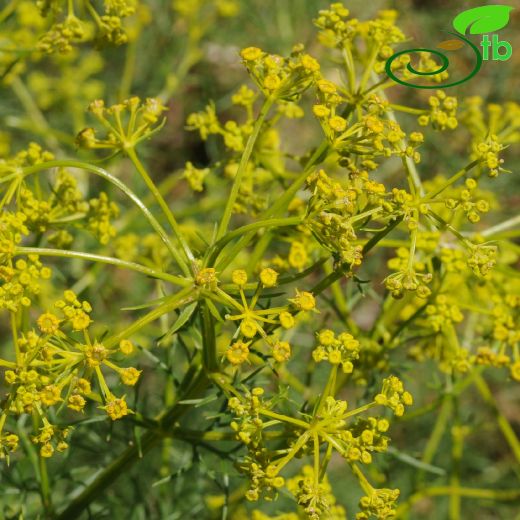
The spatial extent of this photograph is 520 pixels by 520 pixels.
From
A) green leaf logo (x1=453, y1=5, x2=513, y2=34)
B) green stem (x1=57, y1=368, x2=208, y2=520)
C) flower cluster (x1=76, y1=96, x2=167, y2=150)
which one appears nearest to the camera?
flower cluster (x1=76, y1=96, x2=167, y2=150)

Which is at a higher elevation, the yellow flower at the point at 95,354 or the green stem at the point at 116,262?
the green stem at the point at 116,262

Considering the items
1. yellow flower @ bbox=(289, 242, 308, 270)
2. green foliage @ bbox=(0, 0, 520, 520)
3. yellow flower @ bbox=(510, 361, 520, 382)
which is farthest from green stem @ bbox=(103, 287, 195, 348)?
yellow flower @ bbox=(510, 361, 520, 382)

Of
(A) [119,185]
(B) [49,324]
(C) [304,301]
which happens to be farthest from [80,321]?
(C) [304,301]

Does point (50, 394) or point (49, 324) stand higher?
point (49, 324)

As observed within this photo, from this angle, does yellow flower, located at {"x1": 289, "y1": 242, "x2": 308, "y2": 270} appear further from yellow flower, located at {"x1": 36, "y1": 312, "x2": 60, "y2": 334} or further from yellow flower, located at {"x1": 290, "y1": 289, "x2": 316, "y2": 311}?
yellow flower, located at {"x1": 36, "y1": 312, "x2": 60, "y2": 334}

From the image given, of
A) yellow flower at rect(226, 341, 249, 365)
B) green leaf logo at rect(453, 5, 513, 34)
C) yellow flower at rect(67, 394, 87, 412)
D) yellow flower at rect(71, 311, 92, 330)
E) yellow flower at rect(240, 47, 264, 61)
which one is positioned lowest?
yellow flower at rect(67, 394, 87, 412)

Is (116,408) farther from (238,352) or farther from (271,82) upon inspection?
(271,82)

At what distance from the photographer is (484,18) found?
3211 mm

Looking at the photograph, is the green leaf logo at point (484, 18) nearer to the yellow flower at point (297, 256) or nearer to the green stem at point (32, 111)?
the yellow flower at point (297, 256)

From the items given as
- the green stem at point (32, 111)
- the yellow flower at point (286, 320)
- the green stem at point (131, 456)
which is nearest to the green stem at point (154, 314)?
the yellow flower at point (286, 320)

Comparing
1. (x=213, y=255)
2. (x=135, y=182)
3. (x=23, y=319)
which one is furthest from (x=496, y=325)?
(x=135, y=182)

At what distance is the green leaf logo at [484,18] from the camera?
3.10 m

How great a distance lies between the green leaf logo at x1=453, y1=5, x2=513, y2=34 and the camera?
310 centimetres

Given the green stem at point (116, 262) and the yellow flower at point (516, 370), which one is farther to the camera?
the yellow flower at point (516, 370)
